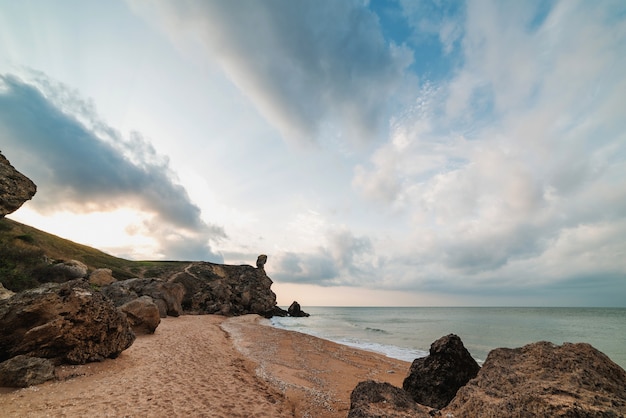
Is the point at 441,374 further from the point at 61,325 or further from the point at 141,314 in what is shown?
the point at 141,314

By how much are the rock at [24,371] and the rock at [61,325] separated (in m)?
0.98

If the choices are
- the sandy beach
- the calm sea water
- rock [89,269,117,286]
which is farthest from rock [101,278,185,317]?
the calm sea water

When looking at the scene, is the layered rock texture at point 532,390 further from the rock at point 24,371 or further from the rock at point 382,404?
the rock at point 24,371

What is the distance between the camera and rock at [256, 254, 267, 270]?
94.4 meters

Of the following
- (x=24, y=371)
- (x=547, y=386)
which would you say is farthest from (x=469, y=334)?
(x=24, y=371)

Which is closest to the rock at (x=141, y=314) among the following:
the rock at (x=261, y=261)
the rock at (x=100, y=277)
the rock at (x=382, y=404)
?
the rock at (x=382, y=404)

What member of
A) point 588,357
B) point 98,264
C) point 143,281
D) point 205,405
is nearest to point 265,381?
point 205,405

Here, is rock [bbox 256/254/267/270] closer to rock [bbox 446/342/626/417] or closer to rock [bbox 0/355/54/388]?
rock [bbox 0/355/54/388]

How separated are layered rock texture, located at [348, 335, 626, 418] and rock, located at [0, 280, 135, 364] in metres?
11.4

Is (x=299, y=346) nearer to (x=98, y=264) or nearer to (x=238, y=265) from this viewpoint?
(x=98, y=264)

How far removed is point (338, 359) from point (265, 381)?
8580 mm

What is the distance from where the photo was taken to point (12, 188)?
1463cm

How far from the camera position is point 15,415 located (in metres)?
6.93

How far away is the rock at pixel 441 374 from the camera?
9586 millimetres
